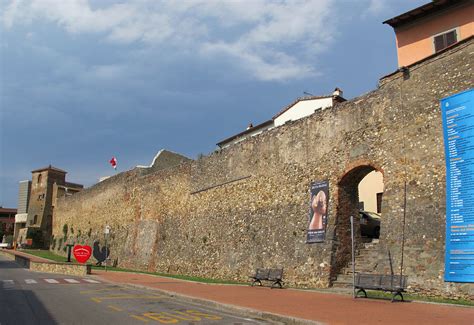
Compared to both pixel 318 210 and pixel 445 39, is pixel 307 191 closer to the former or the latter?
pixel 318 210

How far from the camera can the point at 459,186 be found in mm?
11211

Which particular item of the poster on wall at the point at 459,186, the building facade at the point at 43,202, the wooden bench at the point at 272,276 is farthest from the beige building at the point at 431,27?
the building facade at the point at 43,202

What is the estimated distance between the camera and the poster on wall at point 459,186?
1072cm

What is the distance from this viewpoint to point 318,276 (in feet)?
49.1

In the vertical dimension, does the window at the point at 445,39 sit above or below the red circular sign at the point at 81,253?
above

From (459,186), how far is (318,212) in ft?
18.2

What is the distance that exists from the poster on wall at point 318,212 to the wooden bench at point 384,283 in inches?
148

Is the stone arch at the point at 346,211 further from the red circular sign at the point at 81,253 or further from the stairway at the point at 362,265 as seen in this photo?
the red circular sign at the point at 81,253

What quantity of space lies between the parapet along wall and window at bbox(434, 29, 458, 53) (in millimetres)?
5599

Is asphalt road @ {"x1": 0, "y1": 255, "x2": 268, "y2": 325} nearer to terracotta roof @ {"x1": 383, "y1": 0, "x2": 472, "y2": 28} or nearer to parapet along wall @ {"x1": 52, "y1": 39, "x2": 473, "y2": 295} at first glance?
parapet along wall @ {"x1": 52, "y1": 39, "x2": 473, "y2": 295}

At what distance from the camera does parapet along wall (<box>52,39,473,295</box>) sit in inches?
482

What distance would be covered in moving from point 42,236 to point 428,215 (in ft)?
185

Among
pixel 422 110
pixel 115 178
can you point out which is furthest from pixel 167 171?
pixel 422 110

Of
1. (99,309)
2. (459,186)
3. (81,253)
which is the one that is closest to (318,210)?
(459,186)
